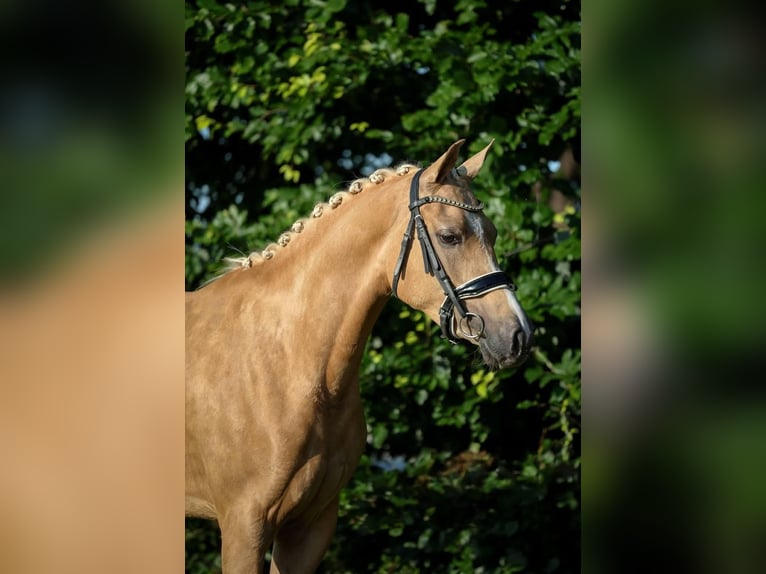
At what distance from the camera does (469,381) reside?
15.4 ft

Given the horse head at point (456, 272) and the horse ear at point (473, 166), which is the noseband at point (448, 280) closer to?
the horse head at point (456, 272)

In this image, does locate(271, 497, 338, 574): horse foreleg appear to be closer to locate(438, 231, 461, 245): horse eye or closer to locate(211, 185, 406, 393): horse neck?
locate(211, 185, 406, 393): horse neck

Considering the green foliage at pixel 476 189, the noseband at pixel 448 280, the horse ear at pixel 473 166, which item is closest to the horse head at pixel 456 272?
the noseband at pixel 448 280

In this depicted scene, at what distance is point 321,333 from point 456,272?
48 cm

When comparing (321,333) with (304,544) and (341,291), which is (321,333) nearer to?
(341,291)

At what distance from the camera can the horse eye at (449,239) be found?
257 cm

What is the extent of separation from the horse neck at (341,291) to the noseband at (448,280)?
0.07m

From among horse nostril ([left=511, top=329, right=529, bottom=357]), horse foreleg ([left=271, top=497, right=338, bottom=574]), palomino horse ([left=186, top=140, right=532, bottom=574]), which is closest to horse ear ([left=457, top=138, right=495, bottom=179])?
palomino horse ([left=186, top=140, right=532, bottom=574])

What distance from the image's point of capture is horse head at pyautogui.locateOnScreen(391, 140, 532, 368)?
2.51 meters

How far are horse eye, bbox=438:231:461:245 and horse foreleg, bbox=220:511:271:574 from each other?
1042 millimetres

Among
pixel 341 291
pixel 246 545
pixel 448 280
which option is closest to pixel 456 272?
pixel 448 280
